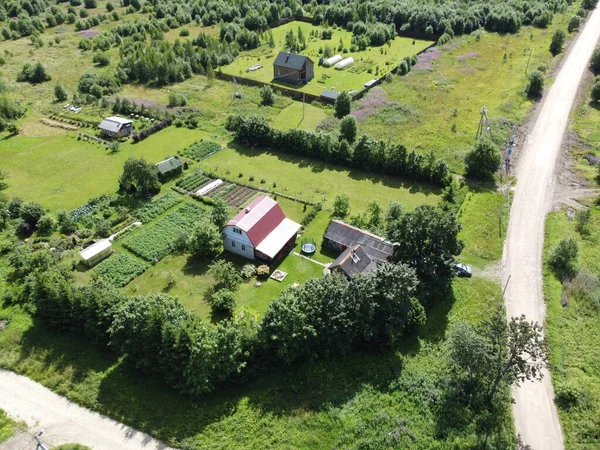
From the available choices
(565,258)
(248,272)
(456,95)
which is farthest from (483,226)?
(456,95)

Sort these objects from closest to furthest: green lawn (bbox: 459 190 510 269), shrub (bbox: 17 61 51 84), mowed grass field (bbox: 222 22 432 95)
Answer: green lawn (bbox: 459 190 510 269), mowed grass field (bbox: 222 22 432 95), shrub (bbox: 17 61 51 84)

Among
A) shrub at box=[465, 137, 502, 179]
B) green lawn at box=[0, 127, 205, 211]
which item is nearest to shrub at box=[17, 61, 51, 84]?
green lawn at box=[0, 127, 205, 211]

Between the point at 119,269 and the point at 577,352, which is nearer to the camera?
the point at 577,352

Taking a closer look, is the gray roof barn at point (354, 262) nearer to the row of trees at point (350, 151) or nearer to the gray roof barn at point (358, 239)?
the gray roof barn at point (358, 239)

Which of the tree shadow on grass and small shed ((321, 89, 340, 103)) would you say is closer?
the tree shadow on grass

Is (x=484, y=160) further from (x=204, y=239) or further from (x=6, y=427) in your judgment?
(x=6, y=427)

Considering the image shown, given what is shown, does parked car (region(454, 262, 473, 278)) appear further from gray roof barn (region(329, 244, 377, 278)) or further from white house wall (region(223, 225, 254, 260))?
white house wall (region(223, 225, 254, 260))

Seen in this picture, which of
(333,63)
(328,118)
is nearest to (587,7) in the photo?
(333,63)
